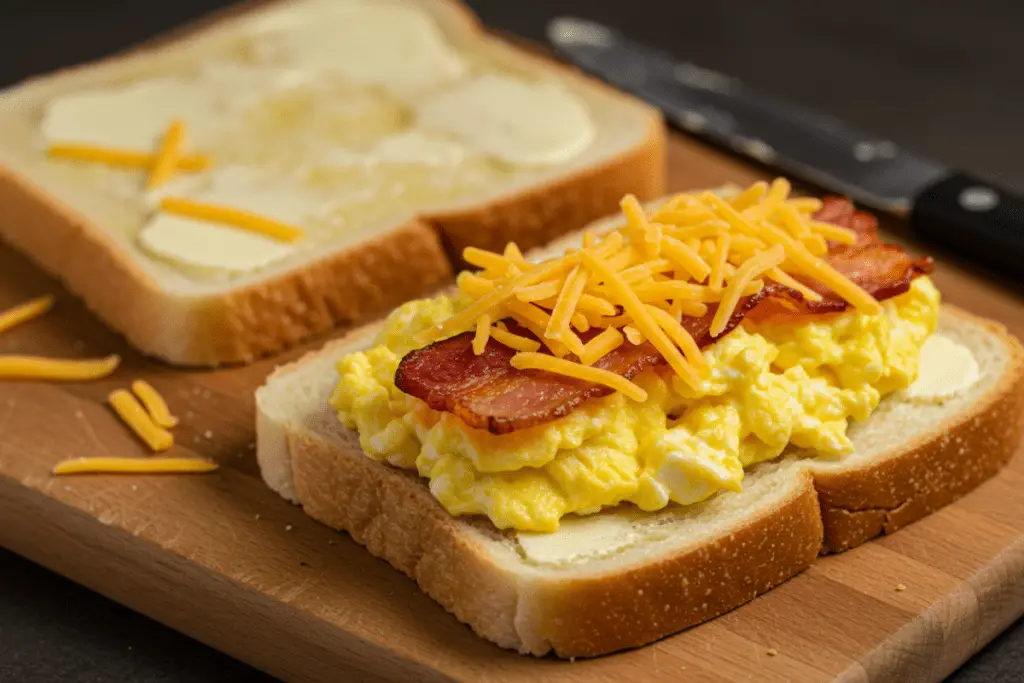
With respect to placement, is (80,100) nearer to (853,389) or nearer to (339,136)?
(339,136)

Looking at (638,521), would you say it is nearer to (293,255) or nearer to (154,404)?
(154,404)

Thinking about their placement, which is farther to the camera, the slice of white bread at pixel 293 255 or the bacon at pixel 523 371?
the slice of white bread at pixel 293 255

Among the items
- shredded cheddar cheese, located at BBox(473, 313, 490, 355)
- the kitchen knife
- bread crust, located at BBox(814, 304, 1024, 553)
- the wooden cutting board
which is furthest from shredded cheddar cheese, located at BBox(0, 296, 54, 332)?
bread crust, located at BBox(814, 304, 1024, 553)

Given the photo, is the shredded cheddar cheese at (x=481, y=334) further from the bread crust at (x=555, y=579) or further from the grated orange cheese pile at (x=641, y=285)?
the bread crust at (x=555, y=579)

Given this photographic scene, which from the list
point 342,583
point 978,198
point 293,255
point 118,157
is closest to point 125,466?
point 342,583

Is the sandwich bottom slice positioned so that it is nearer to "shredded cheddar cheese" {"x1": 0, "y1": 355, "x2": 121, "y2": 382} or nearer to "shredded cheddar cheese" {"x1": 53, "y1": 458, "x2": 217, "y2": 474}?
"shredded cheddar cheese" {"x1": 53, "y1": 458, "x2": 217, "y2": 474}

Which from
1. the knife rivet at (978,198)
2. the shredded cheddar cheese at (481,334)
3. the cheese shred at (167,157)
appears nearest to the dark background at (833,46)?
the knife rivet at (978,198)
